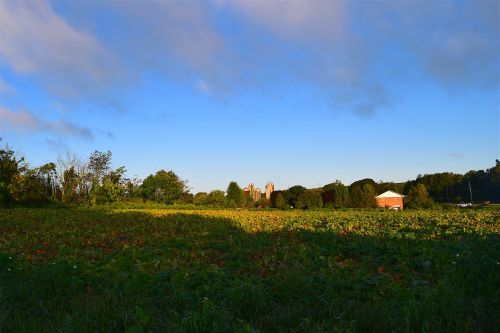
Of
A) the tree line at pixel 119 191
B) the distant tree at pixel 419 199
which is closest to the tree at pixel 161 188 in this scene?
the tree line at pixel 119 191

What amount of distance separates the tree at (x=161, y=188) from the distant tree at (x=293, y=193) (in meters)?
18.5

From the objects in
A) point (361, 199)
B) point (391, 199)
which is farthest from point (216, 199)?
point (391, 199)

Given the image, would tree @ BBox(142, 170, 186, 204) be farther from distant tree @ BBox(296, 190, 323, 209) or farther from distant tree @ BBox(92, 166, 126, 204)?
distant tree @ BBox(296, 190, 323, 209)

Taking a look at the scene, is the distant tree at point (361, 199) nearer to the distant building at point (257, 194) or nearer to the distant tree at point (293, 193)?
the distant tree at point (293, 193)

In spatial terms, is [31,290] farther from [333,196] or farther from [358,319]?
[333,196]

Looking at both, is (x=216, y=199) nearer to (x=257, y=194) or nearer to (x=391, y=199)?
(x=391, y=199)

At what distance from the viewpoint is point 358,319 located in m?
4.09

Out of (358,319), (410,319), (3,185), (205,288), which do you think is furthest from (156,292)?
(3,185)

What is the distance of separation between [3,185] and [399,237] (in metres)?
29.3

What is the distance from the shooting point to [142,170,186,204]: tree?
49.7 meters

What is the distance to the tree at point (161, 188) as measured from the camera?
163ft

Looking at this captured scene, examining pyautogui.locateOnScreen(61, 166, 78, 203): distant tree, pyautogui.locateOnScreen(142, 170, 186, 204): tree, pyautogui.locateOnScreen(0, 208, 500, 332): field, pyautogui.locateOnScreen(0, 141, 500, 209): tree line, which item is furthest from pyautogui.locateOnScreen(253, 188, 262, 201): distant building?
pyautogui.locateOnScreen(0, 208, 500, 332): field

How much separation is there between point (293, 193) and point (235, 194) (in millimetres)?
11374

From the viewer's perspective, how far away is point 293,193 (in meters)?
62.6
